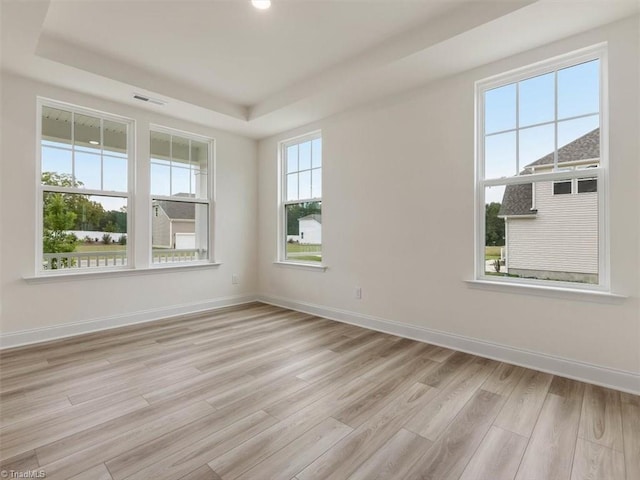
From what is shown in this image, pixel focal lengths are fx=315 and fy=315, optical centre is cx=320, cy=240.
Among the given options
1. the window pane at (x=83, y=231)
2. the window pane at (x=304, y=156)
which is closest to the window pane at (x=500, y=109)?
the window pane at (x=304, y=156)

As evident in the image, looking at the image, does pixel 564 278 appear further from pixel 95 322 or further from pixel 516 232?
pixel 95 322

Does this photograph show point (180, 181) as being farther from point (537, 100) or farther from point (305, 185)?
point (537, 100)

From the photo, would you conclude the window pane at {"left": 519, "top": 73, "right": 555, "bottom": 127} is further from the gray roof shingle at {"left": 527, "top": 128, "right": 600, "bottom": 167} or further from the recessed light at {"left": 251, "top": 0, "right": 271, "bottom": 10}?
the recessed light at {"left": 251, "top": 0, "right": 271, "bottom": 10}

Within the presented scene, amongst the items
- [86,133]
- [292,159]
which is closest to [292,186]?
[292,159]

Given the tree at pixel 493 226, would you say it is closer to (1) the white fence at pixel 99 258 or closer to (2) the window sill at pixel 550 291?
(2) the window sill at pixel 550 291

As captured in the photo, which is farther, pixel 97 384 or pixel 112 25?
pixel 112 25

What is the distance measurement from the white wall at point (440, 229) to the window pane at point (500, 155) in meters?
0.17

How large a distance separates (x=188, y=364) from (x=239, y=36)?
2857mm

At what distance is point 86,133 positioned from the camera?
357 centimetres

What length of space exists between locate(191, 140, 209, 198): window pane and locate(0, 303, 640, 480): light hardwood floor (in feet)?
7.62

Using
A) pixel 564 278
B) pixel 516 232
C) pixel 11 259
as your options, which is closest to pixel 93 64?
pixel 11 259

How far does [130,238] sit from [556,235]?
443 cm

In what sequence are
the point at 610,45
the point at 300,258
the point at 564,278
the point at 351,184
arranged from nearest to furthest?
the point at 610,45
the point at 564,278
the point at 351,184
the point at 300,258

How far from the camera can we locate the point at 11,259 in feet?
9.97
